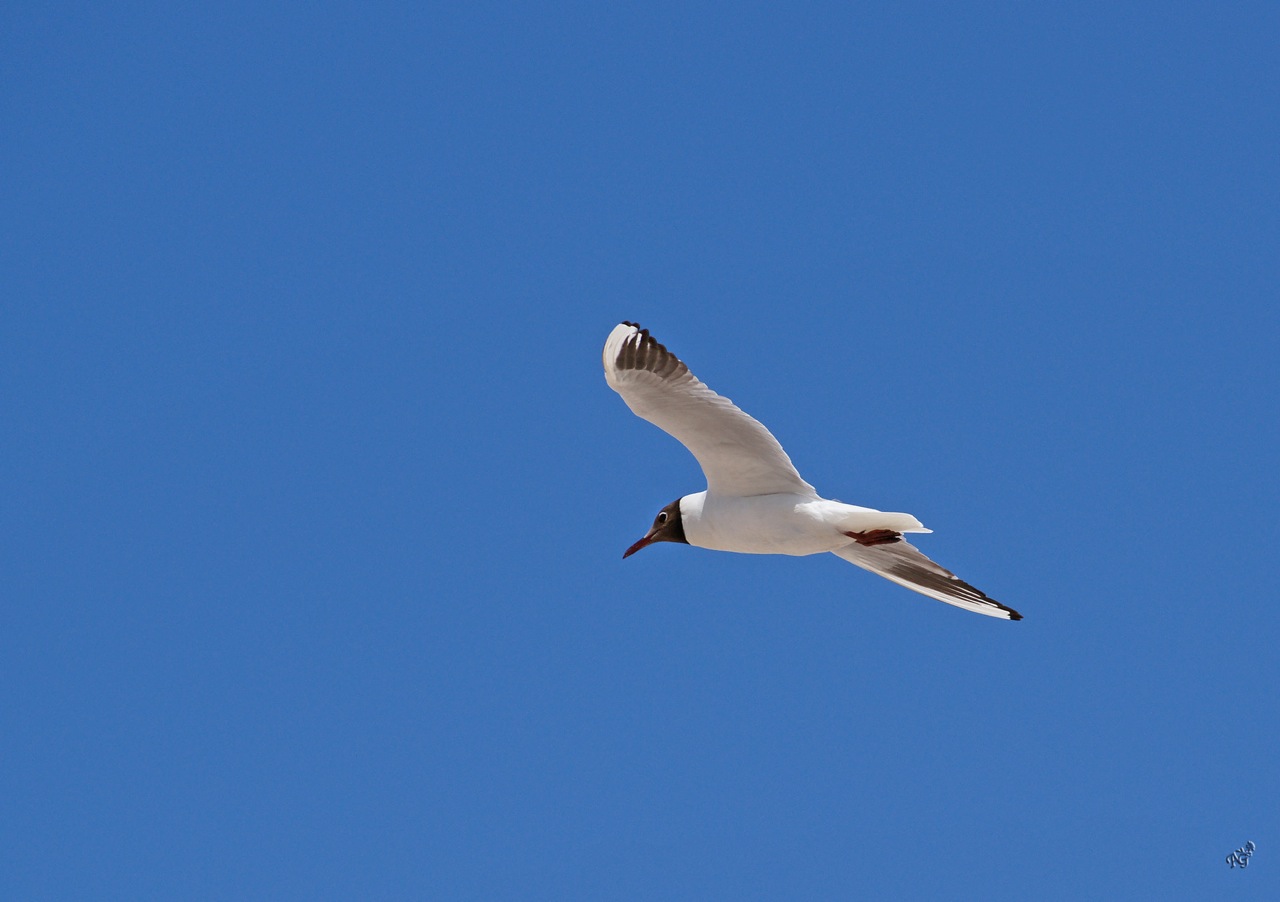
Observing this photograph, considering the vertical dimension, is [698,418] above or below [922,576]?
above

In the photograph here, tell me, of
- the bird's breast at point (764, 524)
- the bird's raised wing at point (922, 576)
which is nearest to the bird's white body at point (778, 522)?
the bird's breast at point (764, 524)

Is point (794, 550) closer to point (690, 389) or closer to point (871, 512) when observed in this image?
point (871, 512)

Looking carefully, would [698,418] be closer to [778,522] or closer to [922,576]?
[778,522]

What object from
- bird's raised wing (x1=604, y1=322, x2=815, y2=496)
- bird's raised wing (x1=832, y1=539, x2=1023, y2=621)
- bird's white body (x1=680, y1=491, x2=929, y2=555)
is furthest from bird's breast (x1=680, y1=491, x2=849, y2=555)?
bird's raised wing (x1=832, y1=539, x2=1023, y2=621)

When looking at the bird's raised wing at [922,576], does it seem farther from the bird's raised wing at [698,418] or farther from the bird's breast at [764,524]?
the bird's raised wing at [698,418]

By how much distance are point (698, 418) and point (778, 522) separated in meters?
0.99

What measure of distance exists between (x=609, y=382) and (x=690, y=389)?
0.55 meters

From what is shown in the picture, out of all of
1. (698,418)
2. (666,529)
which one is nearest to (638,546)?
(666,529)

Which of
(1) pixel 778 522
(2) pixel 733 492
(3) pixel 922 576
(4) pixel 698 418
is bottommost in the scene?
(1) pixel 778 522

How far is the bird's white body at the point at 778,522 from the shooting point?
10281 millimetres

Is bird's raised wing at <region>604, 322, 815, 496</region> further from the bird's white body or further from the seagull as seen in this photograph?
the bird's white body

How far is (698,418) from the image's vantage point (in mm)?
10188

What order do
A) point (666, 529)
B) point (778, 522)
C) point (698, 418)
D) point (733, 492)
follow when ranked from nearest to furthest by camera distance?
point (698, 418), point (778, 522), point (733, 492), point (666, 529)

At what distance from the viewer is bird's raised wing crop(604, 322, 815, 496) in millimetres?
9922
